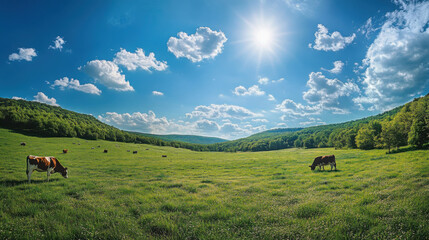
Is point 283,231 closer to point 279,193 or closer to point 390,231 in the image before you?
point 390,231

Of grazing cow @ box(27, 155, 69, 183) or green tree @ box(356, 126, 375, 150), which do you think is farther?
green tree @ box(356, 126, 375, 150)

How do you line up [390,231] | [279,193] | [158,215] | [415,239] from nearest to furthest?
[415,239] < [390,231] < [158,215] < [279,193]

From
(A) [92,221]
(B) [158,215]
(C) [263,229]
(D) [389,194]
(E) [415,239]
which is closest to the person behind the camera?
(E) [415,239]

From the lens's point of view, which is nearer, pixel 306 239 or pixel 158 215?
pixel 306 239

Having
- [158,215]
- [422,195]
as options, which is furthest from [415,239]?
[158,215]

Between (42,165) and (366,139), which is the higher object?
(42,165)

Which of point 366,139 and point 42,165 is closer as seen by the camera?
point 42,165

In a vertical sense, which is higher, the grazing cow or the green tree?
the grazing cow

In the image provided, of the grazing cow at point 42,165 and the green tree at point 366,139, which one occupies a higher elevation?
the grazing cow at point 42,165

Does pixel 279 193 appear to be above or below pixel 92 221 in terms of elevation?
below

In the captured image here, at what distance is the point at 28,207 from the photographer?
6.88 metres

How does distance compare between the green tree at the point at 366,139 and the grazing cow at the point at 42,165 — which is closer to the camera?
the grazing cow at the point at 42,165

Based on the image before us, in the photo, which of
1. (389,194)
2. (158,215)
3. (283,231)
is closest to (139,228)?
(158,215)

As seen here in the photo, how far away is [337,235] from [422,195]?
613 cm
